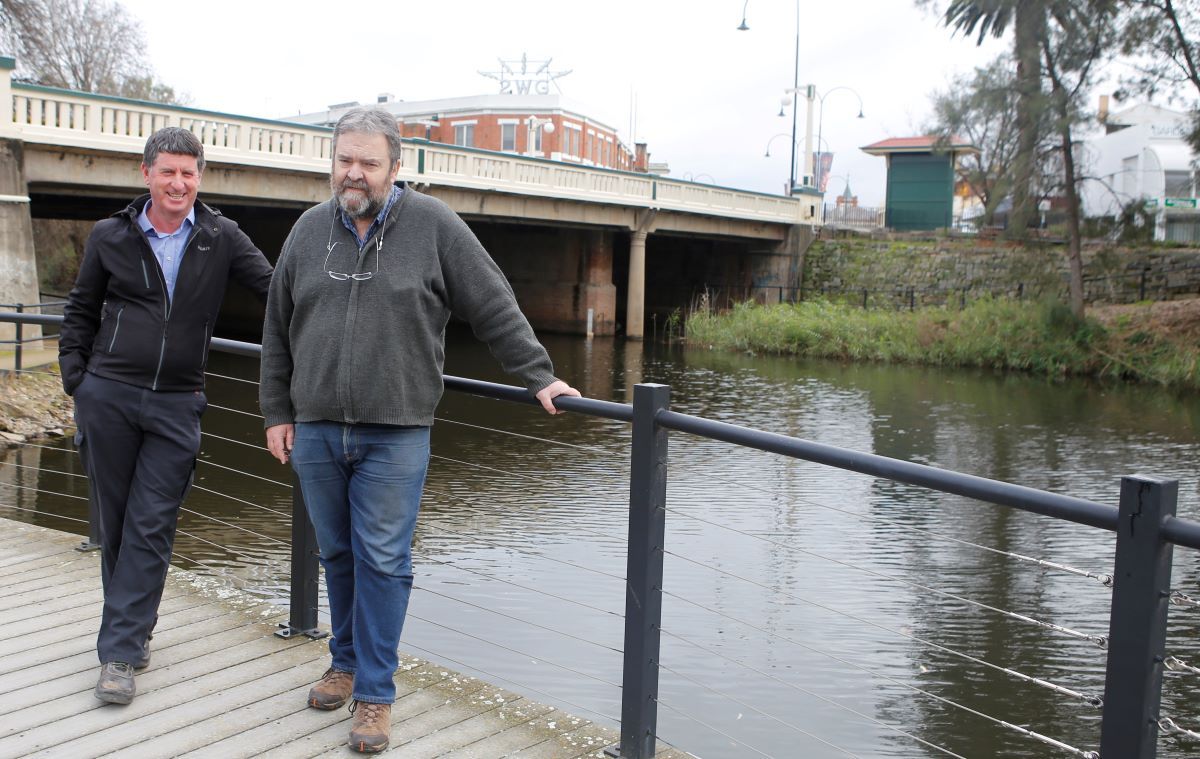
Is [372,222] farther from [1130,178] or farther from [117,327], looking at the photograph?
[1130,178]

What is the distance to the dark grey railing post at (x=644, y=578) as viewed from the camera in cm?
333

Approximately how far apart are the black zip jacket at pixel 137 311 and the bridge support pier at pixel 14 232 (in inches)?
619

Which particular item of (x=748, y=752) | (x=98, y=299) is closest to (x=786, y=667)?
(x=748, y=752)

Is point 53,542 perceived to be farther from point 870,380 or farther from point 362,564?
point 870,380

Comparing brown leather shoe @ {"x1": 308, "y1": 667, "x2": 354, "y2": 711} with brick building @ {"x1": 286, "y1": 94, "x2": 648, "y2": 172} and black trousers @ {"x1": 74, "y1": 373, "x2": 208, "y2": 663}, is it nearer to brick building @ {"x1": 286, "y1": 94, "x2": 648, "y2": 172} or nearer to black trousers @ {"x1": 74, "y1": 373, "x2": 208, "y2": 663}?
black trousers @ {"x1": 74, "y1": 373, "x2": 208, "y2": 663}


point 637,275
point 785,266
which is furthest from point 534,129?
point 637,275

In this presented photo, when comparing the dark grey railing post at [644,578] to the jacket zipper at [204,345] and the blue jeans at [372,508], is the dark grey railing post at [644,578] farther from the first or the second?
the jacket zipper at [204,345]

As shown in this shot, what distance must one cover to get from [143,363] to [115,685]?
1.02m

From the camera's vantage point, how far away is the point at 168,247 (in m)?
3.84

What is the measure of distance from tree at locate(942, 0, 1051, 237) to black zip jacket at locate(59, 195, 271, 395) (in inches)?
960

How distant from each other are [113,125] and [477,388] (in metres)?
18.1

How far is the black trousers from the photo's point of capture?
376 cm

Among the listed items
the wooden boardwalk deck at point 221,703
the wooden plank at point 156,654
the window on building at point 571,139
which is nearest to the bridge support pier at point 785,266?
the window on building at point 571,139

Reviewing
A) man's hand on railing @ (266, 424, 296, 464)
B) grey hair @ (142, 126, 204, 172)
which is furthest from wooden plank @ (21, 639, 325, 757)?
grey hair @ (142, 126, 204, 172)
